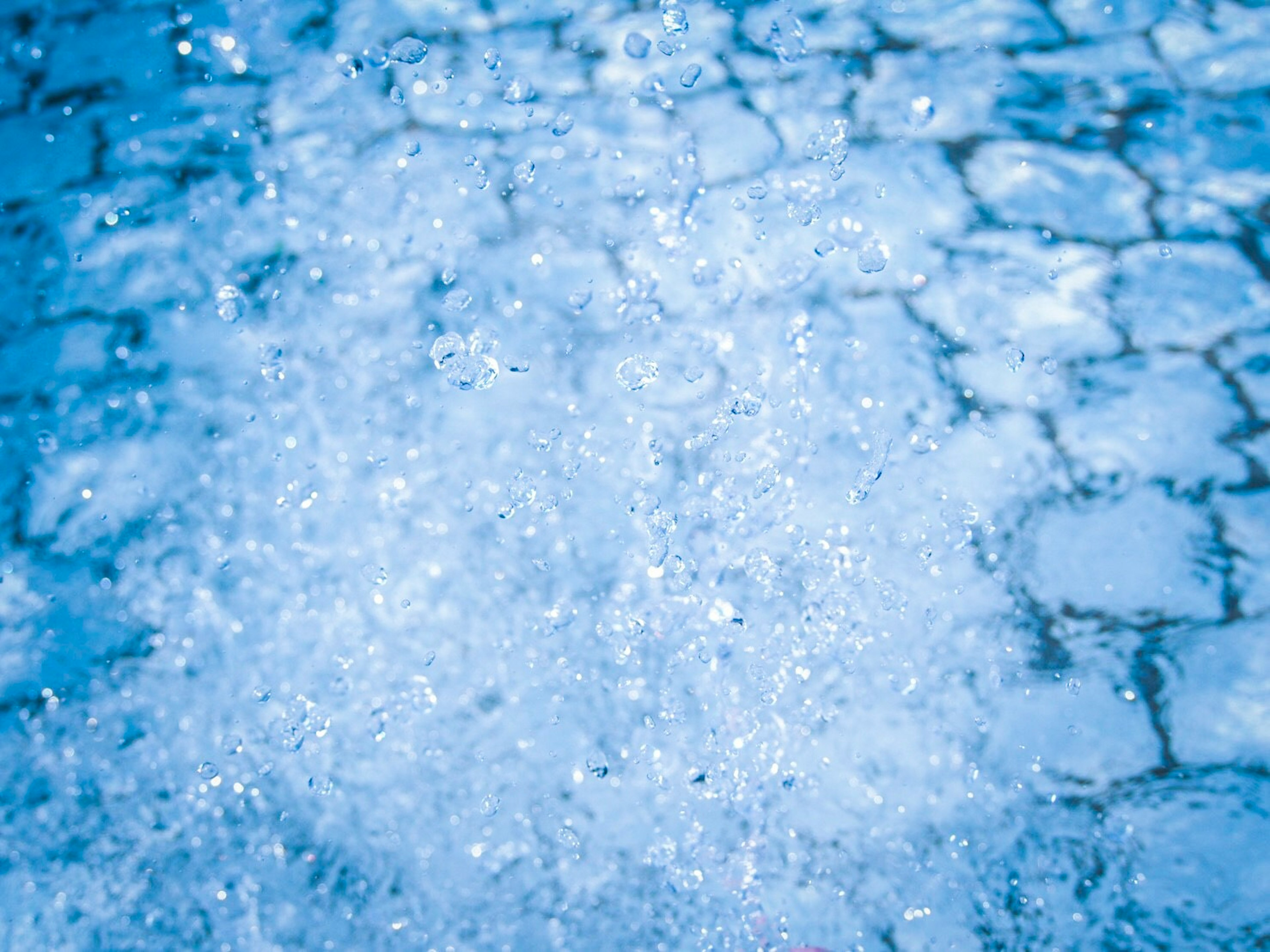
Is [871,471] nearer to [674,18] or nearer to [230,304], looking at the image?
[674,18]

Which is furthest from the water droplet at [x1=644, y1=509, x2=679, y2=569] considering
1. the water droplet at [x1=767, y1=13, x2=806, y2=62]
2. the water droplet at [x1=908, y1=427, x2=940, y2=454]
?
the water droplet at [x1=767, y1=13, x2=806, y2=62]

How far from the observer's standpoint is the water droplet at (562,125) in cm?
175

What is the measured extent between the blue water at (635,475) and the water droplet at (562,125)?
2 cm

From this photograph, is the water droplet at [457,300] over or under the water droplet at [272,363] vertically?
over

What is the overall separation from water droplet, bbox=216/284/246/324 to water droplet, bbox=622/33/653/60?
1.00m

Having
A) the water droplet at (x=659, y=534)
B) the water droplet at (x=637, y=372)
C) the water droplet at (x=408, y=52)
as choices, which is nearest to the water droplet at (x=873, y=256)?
the water droplet at (x=637, y=372)

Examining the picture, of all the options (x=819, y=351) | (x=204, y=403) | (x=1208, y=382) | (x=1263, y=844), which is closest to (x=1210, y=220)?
(x=1208, y=382)

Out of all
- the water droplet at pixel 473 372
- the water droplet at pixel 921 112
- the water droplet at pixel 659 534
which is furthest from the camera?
the water droplet at pixel 921 112

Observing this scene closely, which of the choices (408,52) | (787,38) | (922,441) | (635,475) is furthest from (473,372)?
(787,38)

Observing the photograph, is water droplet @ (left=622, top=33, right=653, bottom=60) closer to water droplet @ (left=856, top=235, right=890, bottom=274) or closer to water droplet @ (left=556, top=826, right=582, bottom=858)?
water droplet @ (left=856, top=235, right=890, bottom=274)

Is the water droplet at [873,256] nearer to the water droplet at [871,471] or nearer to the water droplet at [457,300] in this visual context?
the water droplet at [871,471]

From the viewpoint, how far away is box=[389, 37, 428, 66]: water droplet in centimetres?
181

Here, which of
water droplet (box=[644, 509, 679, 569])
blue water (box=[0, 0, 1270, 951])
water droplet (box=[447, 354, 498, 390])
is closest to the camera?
blue water (box=[0, 0, 1270, 951])

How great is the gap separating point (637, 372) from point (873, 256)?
55cm
